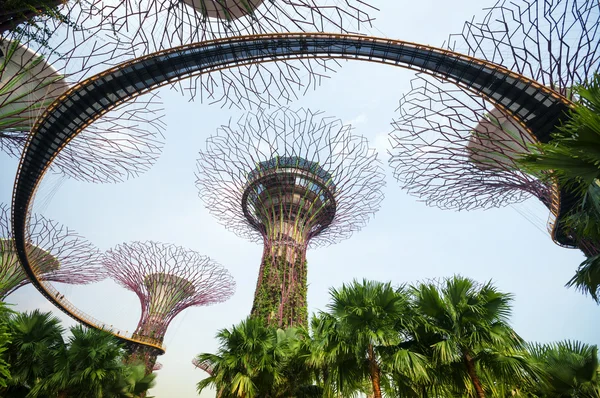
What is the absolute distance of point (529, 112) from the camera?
1236cm

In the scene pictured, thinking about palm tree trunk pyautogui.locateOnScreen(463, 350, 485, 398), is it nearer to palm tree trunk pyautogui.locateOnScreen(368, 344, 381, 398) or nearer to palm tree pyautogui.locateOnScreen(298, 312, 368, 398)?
palm tree trunk pyautogui.locateOnScreen(368, 344, 381, 398)

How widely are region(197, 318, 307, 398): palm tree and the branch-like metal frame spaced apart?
9.42 m

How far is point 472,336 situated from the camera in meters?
7.34

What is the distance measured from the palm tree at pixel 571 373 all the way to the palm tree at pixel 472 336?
0.96 m

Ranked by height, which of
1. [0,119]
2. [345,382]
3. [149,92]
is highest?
[149,92]

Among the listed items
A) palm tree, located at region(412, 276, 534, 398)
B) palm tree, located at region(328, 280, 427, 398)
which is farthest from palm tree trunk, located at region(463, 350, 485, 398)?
palm tree, located at region(328, 280, 427, 398)

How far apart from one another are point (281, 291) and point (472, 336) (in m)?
14.2

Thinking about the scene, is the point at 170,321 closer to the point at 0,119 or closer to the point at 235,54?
the point at 0,119

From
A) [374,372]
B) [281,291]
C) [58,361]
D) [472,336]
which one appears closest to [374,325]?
[374,372]

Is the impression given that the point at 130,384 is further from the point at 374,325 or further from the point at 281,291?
the point at 374,325

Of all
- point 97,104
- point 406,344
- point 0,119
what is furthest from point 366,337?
point 0,119

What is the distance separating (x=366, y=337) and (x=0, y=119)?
53.9 ft

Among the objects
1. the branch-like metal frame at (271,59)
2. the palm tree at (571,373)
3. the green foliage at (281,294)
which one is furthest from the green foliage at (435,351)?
the green foliage at (281,294)

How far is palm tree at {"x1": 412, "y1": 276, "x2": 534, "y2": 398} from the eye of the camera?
7137 mm
